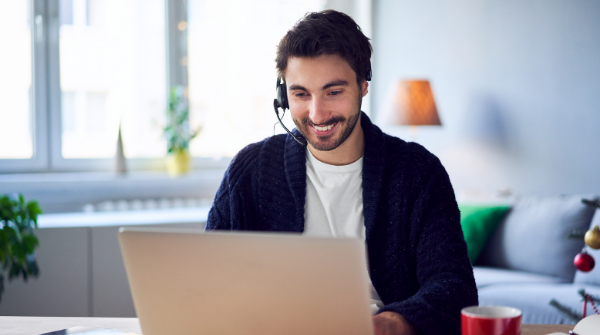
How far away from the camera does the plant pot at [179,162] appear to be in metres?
3.41

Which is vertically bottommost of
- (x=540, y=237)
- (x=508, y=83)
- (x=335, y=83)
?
(x=540, y=237)

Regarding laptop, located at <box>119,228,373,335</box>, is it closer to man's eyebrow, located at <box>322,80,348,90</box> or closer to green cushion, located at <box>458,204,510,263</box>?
man's eyebrow, located at <box>322,80,348,90</box>

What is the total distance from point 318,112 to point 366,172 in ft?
0.59

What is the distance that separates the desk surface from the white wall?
1.80 m

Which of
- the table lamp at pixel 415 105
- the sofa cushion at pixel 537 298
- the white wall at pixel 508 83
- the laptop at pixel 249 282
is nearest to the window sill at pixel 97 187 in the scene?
the table lamp at pixel 415 105

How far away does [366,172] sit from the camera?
1304 millimetres

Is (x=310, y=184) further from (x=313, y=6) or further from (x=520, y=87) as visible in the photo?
(x=313, y=6)

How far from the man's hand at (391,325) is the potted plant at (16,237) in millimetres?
1853

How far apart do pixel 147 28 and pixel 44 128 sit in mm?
869

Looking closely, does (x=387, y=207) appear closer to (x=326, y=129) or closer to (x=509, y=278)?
(x=326, y=129)

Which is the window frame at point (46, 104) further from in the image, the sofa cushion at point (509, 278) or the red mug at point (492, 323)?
the red mug at point (492, 323)

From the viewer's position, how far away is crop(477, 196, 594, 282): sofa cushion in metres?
2.32

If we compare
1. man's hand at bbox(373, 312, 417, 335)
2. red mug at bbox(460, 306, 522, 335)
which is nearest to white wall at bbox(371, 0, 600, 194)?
man's hand at bbox(373, 312, 417, 335)

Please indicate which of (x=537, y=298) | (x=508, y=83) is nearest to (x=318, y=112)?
(x=537, y=298)
